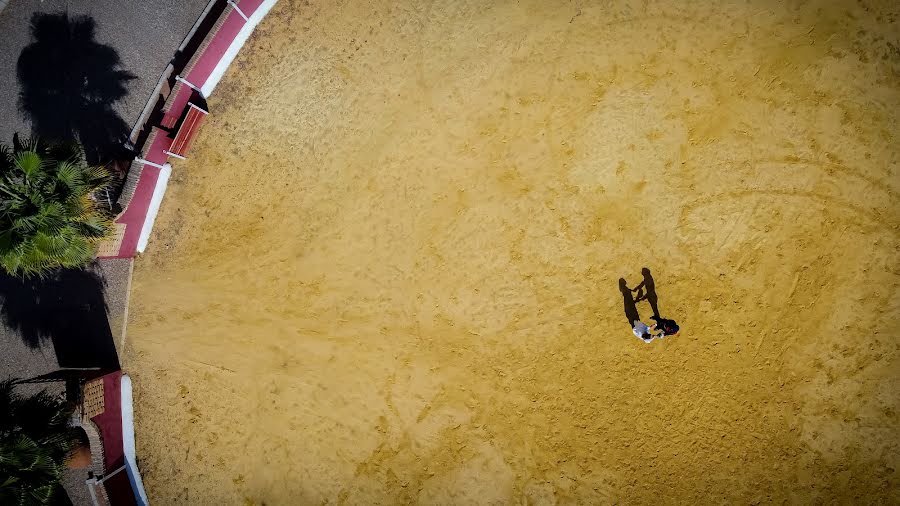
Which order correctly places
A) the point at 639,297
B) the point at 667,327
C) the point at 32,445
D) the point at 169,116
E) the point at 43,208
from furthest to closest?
the point at 639,297, the point at 169,116, the point at 667,327, the point at 32,445, the point at 43,208

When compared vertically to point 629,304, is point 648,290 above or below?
above

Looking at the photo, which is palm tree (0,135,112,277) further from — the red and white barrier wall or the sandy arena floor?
the sandy arena floor

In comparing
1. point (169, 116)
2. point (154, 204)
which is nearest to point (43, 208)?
point (154, 204)

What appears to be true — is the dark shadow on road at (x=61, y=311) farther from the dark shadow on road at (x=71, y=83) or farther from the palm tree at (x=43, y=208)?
the dark shadow on road at (x=71, y=83)

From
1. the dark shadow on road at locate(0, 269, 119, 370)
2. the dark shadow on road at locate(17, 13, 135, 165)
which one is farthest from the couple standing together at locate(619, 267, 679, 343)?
the dark shadow on road at locate(17, 13, 135, 165)

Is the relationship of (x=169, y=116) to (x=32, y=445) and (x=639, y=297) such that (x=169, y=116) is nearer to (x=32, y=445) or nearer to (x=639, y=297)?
(x=32, y=445)

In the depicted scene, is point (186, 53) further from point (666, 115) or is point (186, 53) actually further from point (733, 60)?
point (733, 60)
